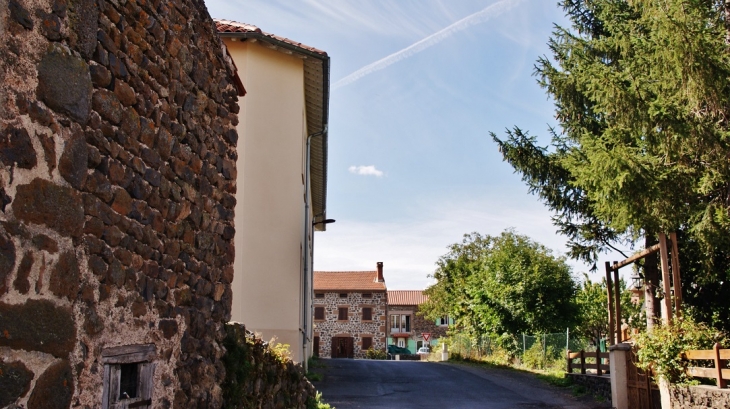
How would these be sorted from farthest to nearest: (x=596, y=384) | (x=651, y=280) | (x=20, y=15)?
(x=651, y=280) → (x=596, y=384) → (x=20, y=15)

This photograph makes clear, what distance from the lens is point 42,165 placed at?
3383 mm

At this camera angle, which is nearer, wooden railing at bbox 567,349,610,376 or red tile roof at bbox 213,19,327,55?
red tile roof at bbox 213,19,327,55

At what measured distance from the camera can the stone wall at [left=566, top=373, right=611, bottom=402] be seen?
15.1m

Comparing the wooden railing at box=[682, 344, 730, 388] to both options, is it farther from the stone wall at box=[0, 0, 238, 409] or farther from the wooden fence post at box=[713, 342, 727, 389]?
the stone wall at box=[0, 0, 238, 409]

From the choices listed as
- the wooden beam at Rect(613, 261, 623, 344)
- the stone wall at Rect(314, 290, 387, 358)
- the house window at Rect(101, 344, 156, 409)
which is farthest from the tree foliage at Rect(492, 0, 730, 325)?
the stone wall at Rect(314, 290, 387, 358)

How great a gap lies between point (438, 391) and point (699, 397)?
7.01 metres

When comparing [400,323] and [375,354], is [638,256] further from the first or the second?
[400,323]

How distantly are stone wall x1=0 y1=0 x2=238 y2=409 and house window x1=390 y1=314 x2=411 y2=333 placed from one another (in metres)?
60.5

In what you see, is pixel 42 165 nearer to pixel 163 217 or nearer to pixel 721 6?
pixel 163 217

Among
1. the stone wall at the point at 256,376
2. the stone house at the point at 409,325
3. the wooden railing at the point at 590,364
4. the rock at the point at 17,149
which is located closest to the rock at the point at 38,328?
the rock at the point at 17,149

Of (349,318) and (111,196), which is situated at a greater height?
(349,318)

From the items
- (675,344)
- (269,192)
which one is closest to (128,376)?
(675,344)

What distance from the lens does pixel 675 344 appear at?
11570mm

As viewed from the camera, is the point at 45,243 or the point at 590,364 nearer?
the point at 45,243
